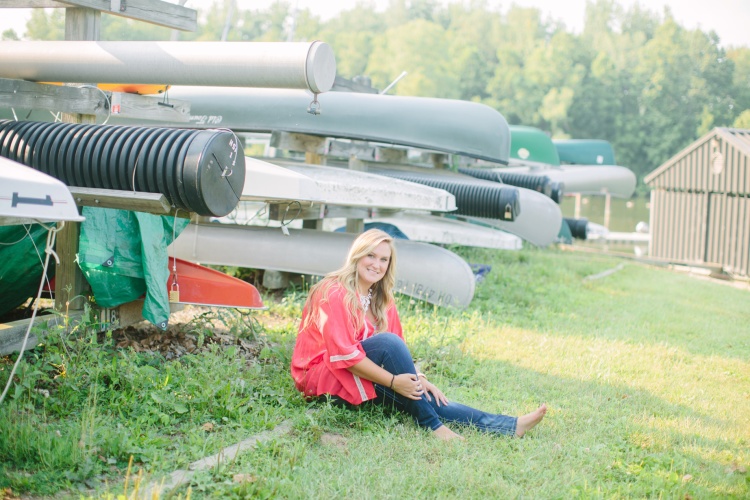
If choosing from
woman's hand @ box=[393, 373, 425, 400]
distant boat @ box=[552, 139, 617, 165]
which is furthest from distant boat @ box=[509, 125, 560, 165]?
woman's hand @ box=[393, 373, 425, 400]

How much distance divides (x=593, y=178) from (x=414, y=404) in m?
18.5

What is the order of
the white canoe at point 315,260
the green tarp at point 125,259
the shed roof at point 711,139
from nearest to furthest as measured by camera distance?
the green tarp at point 125,259 → the white canoe at point 315,260 → the shed roof at point 711,139

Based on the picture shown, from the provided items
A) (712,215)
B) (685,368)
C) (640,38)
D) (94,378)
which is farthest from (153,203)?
(640,38)

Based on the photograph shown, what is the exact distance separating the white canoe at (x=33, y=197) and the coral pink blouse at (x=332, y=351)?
50.7 inches

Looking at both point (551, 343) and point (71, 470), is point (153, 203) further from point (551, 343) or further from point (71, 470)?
point (551, 343)

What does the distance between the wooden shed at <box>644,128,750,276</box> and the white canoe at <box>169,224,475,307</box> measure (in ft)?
44.9

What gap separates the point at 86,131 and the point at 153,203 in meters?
0.69

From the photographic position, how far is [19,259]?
4566mm

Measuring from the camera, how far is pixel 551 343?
6195mm

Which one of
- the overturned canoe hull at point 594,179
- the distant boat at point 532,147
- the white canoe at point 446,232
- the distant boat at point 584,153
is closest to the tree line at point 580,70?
the distant boat at point 584,153

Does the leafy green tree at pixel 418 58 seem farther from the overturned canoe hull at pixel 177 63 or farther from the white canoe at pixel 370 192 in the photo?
the overturned canoe hull at pixel 177 63

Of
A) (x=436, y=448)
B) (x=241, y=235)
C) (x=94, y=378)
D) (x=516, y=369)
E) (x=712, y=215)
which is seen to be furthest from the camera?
(x=712, y=215)

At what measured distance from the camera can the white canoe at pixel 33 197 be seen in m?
2.95

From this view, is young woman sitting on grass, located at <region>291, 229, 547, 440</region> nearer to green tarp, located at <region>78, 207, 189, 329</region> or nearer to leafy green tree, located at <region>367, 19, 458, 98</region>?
green tarp, located at <region>78, 207, 189, 329</region>
